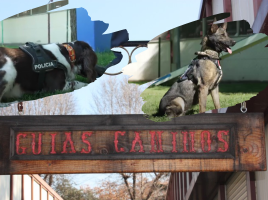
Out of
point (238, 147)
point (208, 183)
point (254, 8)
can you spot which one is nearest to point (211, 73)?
point (238, 147)

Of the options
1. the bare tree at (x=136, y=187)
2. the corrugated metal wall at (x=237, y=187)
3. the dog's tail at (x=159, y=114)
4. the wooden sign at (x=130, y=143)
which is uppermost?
the dog's tail at (x=159, y=114)

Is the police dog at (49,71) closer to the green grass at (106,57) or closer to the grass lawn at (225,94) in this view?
the green grass at (106,57)

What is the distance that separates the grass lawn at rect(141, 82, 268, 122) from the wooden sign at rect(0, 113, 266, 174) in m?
0.26

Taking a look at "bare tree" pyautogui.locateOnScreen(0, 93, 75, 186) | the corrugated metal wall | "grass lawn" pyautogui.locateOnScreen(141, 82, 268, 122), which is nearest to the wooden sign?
"grass lawn" pyautogui.locateOnScreen(141, 82, 268, 122)

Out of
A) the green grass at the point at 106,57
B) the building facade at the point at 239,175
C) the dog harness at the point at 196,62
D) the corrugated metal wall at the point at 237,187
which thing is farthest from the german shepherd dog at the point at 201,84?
the corrugated metal wall at the point at 237,187

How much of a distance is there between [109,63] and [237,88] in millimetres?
1477

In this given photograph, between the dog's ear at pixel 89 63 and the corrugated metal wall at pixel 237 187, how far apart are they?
200 inches

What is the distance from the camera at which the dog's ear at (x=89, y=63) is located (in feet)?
20.4

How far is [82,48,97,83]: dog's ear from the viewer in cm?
621

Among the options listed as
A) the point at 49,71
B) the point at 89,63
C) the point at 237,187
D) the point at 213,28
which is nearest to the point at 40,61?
the point at 49,71

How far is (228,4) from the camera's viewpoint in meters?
11.2

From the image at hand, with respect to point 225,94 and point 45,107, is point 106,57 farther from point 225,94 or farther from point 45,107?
point 45,107

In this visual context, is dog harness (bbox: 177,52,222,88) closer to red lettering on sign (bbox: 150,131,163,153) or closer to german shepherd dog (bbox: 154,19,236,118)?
german shepherd dog (bbox: 154,19,236,118)

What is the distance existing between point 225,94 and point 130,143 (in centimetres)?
123
